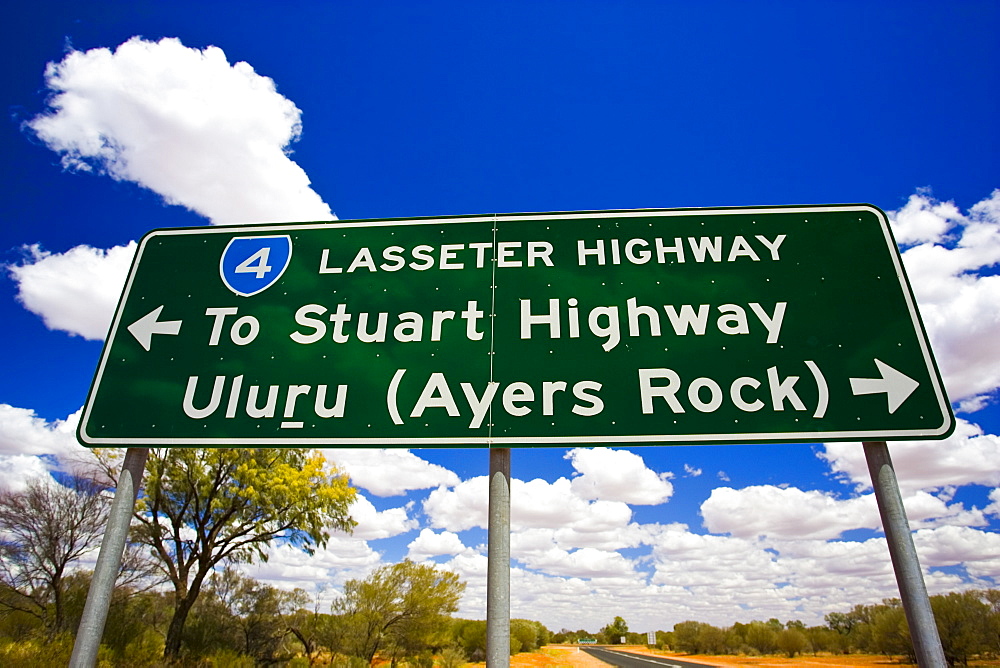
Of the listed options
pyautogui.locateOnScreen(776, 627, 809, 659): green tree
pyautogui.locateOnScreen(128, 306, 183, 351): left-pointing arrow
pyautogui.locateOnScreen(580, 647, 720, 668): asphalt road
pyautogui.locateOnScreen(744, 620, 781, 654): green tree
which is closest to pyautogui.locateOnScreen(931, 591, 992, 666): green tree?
pyautogui.locateOnScreen(580, 647, 720, 668): asphalt road

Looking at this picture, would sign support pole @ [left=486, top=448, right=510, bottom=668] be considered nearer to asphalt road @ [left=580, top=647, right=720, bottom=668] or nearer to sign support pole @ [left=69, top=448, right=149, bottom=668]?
sign support pole @ [left=69, top=448, right=149, bottom=668]

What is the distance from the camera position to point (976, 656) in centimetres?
2572

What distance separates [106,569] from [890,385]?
421 centimetres

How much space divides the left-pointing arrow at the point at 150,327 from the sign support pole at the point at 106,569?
68 centimetres

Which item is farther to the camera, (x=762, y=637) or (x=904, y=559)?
(x=762, y=637)

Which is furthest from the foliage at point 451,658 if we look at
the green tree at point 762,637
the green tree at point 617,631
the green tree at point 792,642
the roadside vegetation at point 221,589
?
the green tree at point 617,631

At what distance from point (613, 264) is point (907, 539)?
2011 millimetres

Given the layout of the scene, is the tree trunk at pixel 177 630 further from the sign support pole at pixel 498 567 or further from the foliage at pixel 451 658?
the sign support pole at pixel 498 567

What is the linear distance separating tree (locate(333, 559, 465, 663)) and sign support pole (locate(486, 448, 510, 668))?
1916 cm

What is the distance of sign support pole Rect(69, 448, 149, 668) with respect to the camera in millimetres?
2857

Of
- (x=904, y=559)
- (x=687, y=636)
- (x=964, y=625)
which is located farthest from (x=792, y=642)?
(x=904, y=559)

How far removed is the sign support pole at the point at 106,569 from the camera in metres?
2.86

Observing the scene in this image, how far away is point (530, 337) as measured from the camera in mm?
3213

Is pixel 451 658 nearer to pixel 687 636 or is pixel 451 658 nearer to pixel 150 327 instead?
pixel 150 327
